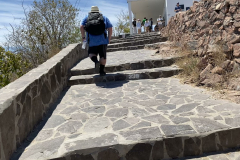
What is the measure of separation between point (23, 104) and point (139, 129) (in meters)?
1.45

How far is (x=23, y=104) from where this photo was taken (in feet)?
8.13

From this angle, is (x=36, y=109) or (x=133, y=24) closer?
(x=36, y=109)

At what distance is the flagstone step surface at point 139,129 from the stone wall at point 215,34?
693 millimetres

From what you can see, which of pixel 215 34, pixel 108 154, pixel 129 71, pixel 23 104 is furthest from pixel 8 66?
pixel 215 34

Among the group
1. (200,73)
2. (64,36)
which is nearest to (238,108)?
(200,73)

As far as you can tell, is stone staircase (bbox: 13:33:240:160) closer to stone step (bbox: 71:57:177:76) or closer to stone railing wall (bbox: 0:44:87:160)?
stone railing wall (bbox: 0:44:87:160)

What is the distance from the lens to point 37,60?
38.5 feet

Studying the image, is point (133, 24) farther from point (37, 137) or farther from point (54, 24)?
point (37, 137)

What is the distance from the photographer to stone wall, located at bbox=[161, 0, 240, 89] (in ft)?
11.8

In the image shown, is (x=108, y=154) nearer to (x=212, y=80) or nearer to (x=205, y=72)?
(x=212, y=80)

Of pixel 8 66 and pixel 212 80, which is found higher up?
pixel 8 66

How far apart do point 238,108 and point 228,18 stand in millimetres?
1901

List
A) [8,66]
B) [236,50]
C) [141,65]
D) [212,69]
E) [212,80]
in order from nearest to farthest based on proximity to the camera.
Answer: [236,50] < [212,80] < [212,69] < [141,65] < [8,66]

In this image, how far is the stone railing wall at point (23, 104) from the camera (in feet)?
6.66
